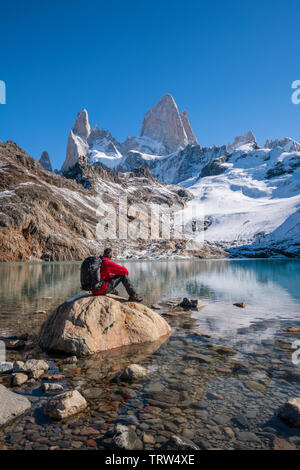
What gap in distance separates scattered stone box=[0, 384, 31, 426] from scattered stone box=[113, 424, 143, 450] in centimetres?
227

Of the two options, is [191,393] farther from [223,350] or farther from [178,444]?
[223,350]

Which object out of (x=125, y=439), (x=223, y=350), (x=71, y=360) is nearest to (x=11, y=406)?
(x=125, y=439)

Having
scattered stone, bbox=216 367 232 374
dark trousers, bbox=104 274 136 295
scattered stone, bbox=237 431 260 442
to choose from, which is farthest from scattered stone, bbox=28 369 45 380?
scattered stone, bbox=237 431 260 442

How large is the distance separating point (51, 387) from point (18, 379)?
1.09 m

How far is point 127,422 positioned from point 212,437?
5.65 feet

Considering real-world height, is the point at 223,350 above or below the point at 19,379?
below

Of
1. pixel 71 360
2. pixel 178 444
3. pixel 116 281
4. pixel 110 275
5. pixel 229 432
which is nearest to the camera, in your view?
pixel 178 444

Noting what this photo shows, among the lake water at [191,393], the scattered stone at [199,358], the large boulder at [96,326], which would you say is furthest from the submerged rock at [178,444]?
the large boulder at [96,326]

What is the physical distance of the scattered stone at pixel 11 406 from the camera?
5840 mm

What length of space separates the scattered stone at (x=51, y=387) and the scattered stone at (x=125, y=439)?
252 centimetres

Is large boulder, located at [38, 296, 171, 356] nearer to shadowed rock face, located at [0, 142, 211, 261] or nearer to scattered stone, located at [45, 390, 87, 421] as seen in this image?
scattered stone, located at [45, 390, 87, 421]

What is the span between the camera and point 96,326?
10602 millimetres

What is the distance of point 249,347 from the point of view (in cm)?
1103
